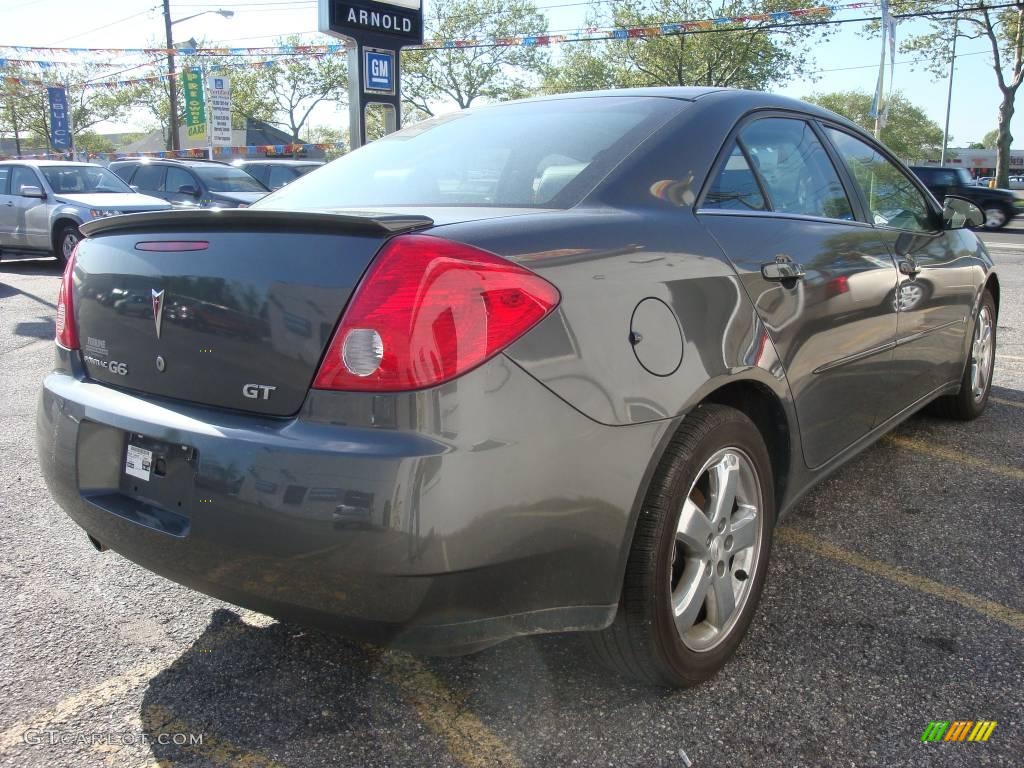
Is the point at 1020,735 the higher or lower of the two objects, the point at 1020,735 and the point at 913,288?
the lower

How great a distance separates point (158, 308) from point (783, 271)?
1661 millimetres

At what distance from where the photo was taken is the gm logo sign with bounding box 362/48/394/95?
9.14 metres

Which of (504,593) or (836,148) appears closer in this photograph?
(504,593)

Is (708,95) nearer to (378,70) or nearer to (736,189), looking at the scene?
(736,189)

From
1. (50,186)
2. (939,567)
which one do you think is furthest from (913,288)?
(50,186)

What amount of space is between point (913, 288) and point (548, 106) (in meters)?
1.65

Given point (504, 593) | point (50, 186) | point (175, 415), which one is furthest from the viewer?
point (50, 186)

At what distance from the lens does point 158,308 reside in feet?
6.36

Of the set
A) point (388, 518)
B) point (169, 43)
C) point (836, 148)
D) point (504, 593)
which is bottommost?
point (504, 593)

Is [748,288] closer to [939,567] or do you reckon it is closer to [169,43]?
[939,567]

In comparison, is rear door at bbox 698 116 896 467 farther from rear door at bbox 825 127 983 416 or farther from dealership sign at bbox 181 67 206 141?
dealership sign at bbox 181 67 206 141

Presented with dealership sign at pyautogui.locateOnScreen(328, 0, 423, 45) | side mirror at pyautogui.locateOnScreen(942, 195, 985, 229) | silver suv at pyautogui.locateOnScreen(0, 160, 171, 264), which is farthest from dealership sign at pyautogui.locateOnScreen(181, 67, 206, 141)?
side mirror at pyautogui.locateOnScreen(942, 195, 985, 229)

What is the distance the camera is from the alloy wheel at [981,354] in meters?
4.39

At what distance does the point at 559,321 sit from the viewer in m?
1.71
